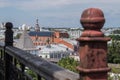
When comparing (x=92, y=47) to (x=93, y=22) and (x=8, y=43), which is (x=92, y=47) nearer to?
(x=93, y=22)

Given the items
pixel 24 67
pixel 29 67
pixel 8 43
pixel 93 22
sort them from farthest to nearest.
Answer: pixel 8 43 → pixel 24 67 → pixel 29 67 → pixel 93 22

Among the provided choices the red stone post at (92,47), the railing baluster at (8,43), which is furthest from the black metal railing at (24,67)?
the red stone post at (92,47)

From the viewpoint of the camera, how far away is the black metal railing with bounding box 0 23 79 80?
197 cm

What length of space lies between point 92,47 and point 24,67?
1575 millimetres

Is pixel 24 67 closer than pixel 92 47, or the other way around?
pixel 92 47

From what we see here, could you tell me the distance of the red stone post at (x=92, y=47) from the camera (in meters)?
1.55

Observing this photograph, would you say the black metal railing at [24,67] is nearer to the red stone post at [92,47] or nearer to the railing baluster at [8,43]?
the railing baluster at [8,43]

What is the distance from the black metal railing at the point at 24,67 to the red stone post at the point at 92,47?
0.16 meters

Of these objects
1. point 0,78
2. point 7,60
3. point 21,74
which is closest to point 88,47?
point 21,74

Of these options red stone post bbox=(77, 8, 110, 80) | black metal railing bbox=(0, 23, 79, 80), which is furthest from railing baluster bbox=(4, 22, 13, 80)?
red stone post bbox=(77, 8, 110, 80)

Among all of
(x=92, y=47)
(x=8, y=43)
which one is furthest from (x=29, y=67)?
(x=8, y=43)

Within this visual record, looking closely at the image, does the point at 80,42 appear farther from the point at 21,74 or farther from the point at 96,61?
the point at 21,74

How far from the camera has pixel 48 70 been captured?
2121mm

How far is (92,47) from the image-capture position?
1576mm
